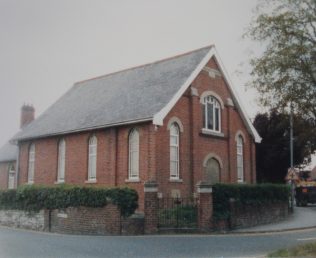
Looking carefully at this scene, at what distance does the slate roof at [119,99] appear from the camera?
24.3 meters

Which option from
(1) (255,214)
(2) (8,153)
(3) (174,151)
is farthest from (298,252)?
(2) (8,153)

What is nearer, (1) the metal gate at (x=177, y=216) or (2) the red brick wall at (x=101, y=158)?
(1) the metal gate at (x=177, y=216)

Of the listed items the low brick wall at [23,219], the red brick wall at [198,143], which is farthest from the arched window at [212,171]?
the low brick wall at [23,219]

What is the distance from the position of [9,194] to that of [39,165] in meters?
6.25

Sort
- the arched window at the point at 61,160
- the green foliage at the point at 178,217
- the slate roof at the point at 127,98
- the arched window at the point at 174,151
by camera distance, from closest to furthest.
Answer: the green foliage at the point at 178,217
the slate roof at the point at 127,98
the arched window at the point at 174,151
the arched window at the point at 61,160

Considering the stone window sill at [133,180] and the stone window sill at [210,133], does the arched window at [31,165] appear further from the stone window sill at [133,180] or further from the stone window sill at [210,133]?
the stone window sill at [210,133]

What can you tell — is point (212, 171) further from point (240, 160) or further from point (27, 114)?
point (27, 114)

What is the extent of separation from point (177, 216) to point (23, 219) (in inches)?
352

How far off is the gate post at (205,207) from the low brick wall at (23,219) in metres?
7.87

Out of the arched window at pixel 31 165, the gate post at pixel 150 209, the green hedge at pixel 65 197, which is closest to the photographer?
the gate post at pixel 150 209

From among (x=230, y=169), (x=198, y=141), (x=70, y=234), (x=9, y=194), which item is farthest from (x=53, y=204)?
(x=230, y=169)

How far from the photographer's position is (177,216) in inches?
736

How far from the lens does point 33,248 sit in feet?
45.9

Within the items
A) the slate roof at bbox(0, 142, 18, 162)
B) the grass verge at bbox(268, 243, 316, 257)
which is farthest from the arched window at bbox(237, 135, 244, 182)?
the slate roof at bbox(0, 142, 18, 162)
